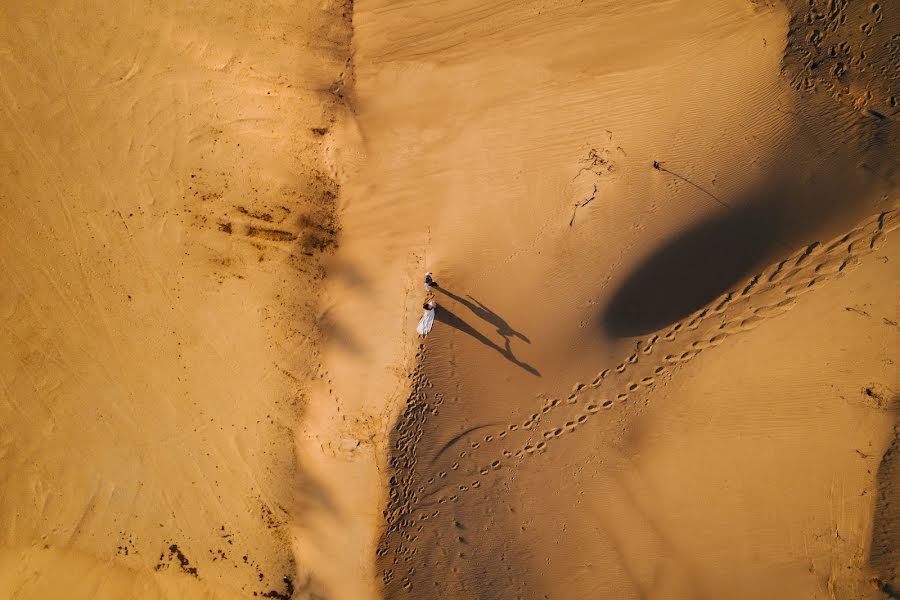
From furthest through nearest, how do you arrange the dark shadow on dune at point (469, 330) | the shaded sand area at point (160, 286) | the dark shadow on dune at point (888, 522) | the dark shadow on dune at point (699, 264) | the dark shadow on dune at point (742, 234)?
1. the shaded sand area at point (160, 286)
2. the dark shadow on dune at point (469, 330)
3. the dark shadow on dune at point (699, 264)
4. the dark shadow on dune at point (742, 234)
5. the dark shadow on dune at point (888, 522)

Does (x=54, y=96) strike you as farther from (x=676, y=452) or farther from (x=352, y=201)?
(x=676, y=452)

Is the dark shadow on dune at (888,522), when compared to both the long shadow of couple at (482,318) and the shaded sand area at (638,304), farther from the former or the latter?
the long shadow of couple at (482,318)

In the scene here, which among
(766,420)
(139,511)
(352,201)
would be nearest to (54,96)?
(352,201)

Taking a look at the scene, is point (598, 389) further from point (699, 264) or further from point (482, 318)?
point (699, 264)

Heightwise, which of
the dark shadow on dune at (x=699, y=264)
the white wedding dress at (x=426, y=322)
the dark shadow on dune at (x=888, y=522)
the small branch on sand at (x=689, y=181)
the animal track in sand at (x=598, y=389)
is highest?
the small branch on sand at (x=689, y=181)

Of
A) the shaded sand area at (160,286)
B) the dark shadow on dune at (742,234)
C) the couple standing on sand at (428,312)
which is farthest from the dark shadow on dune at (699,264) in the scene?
the shaded sand area at (160,286)

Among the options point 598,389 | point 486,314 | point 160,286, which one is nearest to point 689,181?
point 598,389
